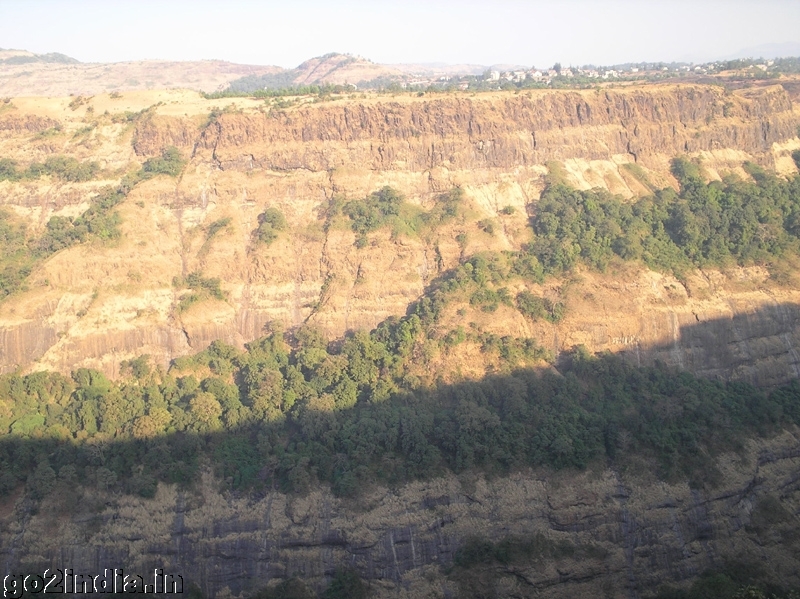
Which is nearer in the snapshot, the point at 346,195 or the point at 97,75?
the point at 346,195

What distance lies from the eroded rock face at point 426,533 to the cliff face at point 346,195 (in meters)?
8.34

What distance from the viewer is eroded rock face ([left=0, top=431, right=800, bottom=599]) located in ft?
86.1

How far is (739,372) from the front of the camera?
112ft

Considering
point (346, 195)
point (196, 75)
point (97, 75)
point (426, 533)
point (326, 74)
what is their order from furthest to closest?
point (196, 75) → point (326, 74) → point (97, 75) → point (346, 195) → point (426, 533)

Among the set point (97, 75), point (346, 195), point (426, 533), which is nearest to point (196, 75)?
point (97, 75)

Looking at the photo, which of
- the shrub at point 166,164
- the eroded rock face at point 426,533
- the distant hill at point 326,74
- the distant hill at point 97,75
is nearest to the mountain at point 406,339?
the eroded rock face at point 426,533

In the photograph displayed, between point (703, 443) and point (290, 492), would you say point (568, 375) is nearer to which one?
point (703, 443)

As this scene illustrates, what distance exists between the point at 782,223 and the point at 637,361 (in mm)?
14031

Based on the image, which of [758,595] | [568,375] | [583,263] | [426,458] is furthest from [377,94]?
[758,595]

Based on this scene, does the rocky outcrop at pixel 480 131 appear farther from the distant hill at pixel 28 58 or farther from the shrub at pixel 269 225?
the distant hill at pixel 28 58

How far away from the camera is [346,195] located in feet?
135

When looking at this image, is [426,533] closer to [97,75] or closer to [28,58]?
[97,75]

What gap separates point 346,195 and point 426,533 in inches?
834

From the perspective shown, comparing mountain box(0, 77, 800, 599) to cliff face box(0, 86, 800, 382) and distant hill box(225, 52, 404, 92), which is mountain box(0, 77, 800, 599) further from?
distant hill box(225, 52, 404, 92)
